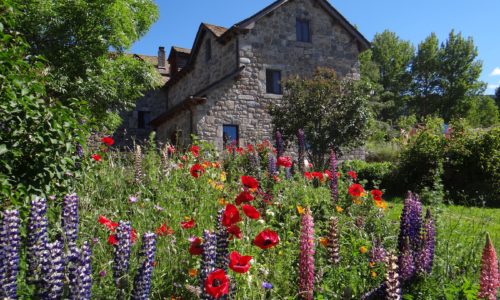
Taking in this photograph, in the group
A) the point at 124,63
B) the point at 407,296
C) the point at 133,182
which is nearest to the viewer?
the point at 407,296

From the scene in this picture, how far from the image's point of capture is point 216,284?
6.59 feet

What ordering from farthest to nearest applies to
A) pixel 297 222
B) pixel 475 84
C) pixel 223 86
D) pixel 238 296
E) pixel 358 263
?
pixel 475 84, pixel 223 86, pixel 297 222, pixel 358 263, pixel 238 296

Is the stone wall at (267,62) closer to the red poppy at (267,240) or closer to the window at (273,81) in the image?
the window at (273,81)

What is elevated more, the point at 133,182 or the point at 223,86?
the point at 223,86

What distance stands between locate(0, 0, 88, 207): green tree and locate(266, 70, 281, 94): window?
14.8m

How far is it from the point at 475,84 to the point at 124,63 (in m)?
35.8

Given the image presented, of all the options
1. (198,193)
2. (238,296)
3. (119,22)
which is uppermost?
(119,22)

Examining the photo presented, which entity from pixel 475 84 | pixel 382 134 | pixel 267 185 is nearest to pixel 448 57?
pixel 475 84

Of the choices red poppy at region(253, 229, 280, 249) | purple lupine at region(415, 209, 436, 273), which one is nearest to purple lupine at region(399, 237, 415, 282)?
purple lupine at region(415, 209, 436, 273)

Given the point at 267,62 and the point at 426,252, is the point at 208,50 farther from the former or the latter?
the point at 426,252

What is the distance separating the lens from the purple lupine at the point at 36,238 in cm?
200

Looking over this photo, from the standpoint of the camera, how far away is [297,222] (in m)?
4.73

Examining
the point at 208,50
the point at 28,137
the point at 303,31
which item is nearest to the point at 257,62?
the point at 303,31

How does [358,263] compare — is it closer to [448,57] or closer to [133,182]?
[133,182]
